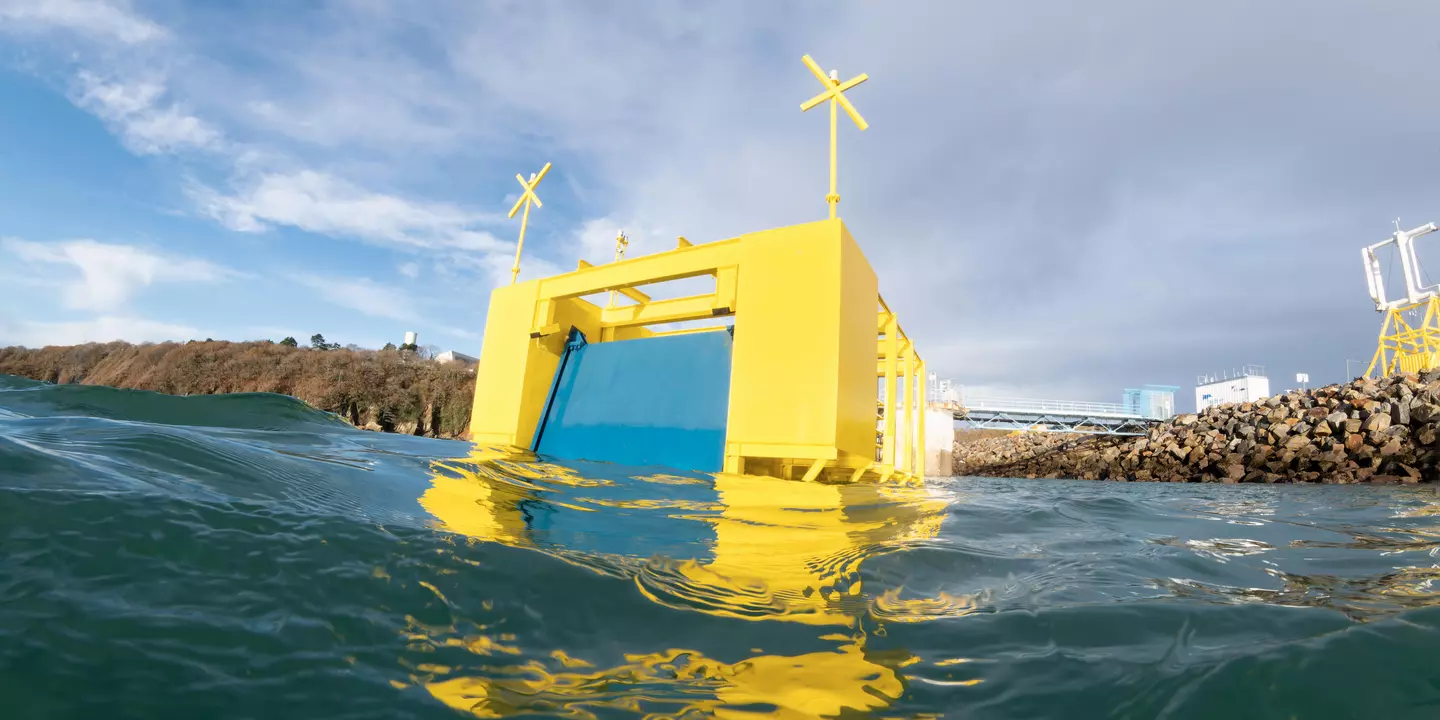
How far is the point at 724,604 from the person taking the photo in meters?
1.61

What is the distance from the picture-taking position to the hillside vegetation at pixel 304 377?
72.0ft

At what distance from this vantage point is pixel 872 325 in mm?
6168

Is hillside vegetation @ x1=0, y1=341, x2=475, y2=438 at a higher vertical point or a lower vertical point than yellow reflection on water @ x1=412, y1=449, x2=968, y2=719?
higher

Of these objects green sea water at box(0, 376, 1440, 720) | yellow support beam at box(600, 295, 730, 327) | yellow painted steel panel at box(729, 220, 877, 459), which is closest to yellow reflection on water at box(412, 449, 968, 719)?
green sea water at box(0, 376, 1440, 720)

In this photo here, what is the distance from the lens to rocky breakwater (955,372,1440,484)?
10383 millimetres

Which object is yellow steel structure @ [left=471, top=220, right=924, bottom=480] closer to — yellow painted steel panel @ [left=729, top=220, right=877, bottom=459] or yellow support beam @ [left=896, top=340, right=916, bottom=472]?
yellow painted steel panel @ [left=729, top=220, right=877, bottom=459]

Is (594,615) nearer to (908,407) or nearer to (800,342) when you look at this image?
(800,342)

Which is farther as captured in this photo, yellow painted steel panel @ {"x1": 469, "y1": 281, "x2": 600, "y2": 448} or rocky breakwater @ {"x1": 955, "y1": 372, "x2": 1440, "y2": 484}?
rocky breakwater @ {"x1": 955, "y1": 372, "x2": 1440, "y2": 484}

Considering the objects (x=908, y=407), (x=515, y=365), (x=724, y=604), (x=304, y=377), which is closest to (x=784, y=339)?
(x=724, y=604)

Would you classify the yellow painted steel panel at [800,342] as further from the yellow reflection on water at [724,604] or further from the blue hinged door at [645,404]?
the yellow reflection on water at [724,604]

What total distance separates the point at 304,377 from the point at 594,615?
26903mm

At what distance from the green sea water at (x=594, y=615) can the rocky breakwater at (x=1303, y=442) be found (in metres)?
12.8

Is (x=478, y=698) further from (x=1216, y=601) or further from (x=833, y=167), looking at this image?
(x=833, y=167)

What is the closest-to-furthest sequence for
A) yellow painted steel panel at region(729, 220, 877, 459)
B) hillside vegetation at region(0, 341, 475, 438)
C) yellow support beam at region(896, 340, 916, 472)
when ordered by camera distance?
yellow painted steel panel at region(729, 220, 877, 459) < yellow support beam at region(896, 340, 916, 472) < hillside vegetation at region(0, 341, 475, 438)
